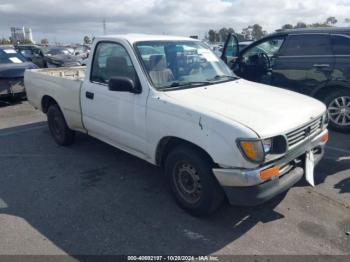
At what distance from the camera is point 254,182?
2.92 m

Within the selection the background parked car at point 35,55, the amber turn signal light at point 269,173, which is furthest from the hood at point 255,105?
the background parked car at point 35,55

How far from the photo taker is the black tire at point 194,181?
10.6ft

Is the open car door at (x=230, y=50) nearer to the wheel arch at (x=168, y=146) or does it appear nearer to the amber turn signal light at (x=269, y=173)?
the wheel arch at (x=168, y=146)

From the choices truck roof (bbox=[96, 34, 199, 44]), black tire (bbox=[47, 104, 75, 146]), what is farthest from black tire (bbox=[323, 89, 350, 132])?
black tire (bbox=[47, 104, 75, 146])

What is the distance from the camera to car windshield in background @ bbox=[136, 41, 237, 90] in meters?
3.88

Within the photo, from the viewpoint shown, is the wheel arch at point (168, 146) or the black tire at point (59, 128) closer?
the wheel arch at point (168, 146)

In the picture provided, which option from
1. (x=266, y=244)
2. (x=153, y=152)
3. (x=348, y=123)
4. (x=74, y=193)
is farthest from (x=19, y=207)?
(x=348, y=123)

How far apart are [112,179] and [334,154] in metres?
3.46

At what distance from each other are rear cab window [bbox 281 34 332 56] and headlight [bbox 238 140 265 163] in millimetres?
4243

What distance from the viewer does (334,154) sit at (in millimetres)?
5223

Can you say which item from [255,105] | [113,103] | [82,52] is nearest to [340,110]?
[255,105]

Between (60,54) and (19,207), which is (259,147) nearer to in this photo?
(19,207)

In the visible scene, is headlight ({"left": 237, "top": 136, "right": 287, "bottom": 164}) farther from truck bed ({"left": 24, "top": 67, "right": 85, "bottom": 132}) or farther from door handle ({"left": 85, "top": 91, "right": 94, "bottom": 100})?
truck bed ({"left": 24, "top": 67, "right": 85, "bottom": 132})

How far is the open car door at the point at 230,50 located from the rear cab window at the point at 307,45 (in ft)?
3.45
